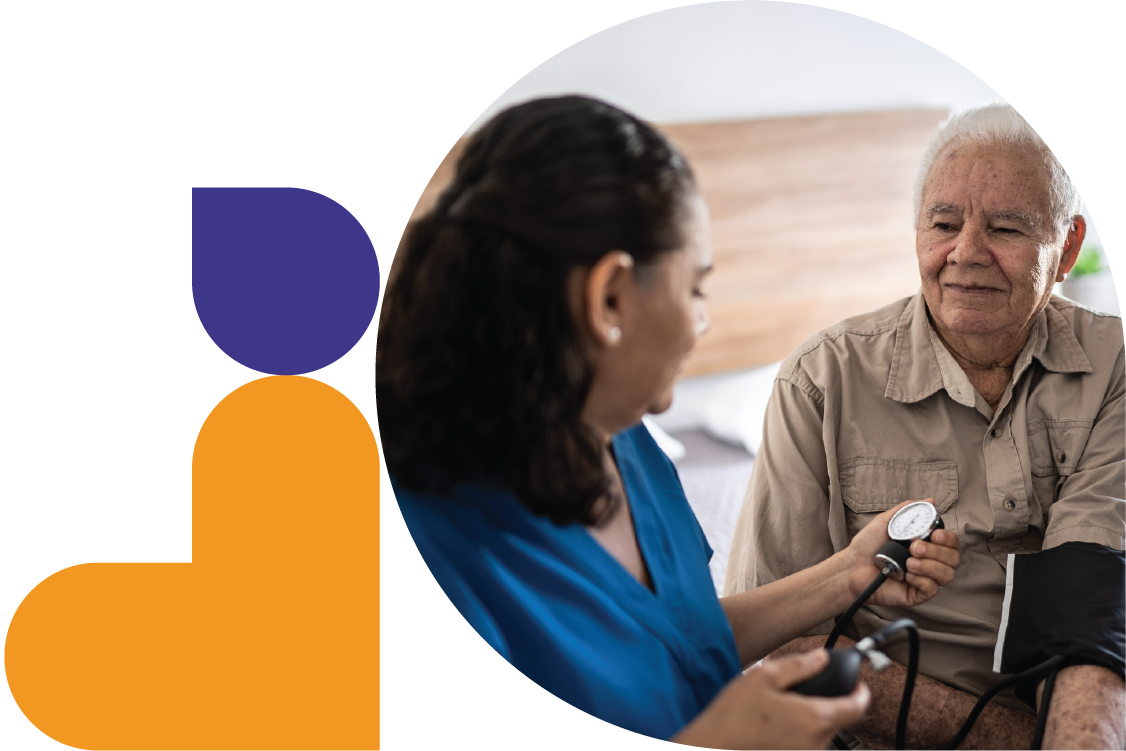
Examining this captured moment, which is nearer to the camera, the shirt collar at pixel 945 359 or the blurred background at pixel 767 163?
the blurred background at pixel 767 163

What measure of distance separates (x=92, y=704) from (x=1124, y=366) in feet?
3.82

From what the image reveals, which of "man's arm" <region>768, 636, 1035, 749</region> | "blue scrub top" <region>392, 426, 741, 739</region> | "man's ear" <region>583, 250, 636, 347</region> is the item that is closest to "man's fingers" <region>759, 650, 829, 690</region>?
"blue scrub top" <region>392, 426, 741, 739</region>

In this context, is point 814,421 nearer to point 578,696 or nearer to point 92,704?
point 578,696

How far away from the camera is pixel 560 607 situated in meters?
0.66

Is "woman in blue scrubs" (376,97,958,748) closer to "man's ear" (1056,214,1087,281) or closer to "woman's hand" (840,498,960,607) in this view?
"woman's hand" (840,498,960,607)

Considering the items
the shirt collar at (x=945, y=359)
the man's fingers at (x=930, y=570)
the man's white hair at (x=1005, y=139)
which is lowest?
the man's fingers at (x=930, y=570)

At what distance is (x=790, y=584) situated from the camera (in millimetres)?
879

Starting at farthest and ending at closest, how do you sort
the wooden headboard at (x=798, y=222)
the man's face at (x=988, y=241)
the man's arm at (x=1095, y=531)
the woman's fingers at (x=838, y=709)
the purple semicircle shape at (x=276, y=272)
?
the wooden headboard at (x=798, y=222) → the man's face at (x=988, y=241) → the man's arm at (x=1095, y=531) → the purple semicircle shape at (x=276, y=272) → the woman's fingers at (x=838, y=709)

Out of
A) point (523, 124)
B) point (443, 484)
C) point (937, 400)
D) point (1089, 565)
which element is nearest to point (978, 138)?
point (937, 400)

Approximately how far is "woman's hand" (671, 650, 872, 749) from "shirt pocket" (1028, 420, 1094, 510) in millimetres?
521

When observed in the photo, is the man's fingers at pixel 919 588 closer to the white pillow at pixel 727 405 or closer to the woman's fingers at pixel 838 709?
the woman's fingers at pixel 838 709

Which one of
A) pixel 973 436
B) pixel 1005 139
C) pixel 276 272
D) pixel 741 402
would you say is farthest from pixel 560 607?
pixel 741 402

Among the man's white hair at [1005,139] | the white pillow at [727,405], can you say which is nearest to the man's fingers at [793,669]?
the man's white hair at [1005,139]

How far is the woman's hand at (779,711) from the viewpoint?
22.8 inches
